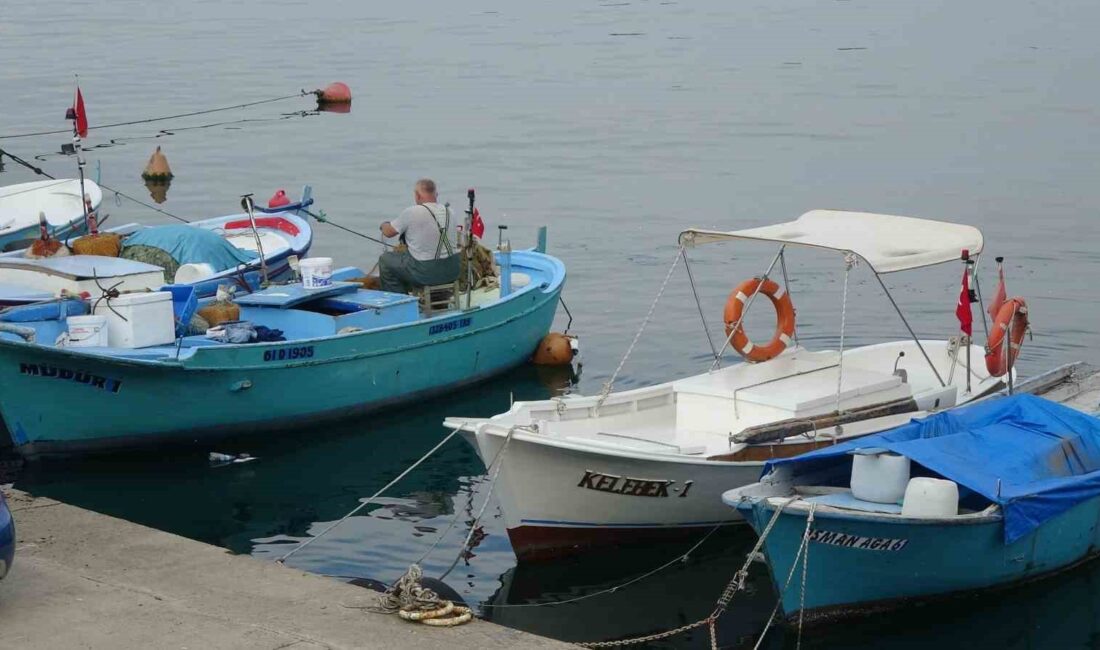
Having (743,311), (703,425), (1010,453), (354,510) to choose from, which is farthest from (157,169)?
(1010,453)

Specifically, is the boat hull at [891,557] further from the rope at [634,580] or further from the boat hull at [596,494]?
the rope at [634,580]

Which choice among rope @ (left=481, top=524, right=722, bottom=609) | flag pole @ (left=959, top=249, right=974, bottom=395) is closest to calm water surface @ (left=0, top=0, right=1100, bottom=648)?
rope @ (left=481, top=524, right=722, bottom=609)

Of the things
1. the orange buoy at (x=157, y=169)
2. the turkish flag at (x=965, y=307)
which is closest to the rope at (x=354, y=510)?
the turkish flag at (x=965, y=307)

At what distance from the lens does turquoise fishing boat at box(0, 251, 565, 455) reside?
14.9 m

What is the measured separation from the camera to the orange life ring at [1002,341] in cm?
1452

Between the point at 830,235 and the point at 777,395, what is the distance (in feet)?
5.58

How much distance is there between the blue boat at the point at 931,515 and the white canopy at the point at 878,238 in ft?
6.22

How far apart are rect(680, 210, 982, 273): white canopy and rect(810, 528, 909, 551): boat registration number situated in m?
Answer: 3.12

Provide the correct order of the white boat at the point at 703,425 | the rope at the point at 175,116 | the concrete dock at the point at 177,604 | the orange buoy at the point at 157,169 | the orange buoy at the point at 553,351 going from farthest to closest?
the rope at the point at 175,116 < the orange buoy at the point at 157,169 < the orange buoy at the point at 553,351 < the white boat at the point at 703,425 < the concrete dock at the point at 177,604

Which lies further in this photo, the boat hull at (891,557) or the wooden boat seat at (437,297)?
the wooden boat seat at (437,297)

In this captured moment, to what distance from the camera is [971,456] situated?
1177 cm

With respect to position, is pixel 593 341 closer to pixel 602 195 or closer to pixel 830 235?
pixel 830 235

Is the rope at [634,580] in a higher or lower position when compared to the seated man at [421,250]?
lower

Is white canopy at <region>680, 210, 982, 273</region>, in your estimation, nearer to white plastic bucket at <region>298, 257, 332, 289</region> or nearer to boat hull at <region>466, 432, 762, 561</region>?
boat hull at <region>466, 432, 762, 561</region>
